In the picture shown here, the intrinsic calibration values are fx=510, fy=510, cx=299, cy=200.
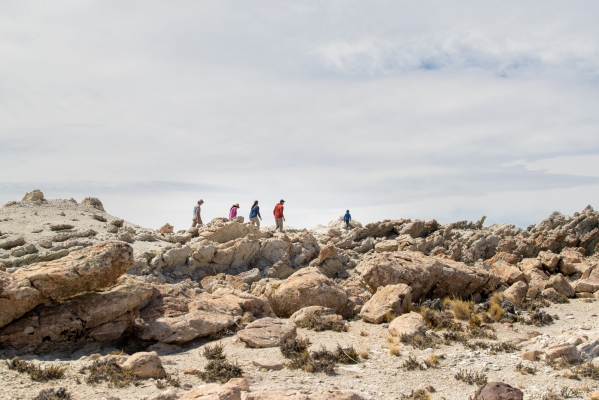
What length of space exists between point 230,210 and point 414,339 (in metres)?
19.6

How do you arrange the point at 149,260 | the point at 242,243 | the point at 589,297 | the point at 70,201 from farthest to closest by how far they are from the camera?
the point at 70,201 < the point at 242,243 < the point at 149,260 < the point at 589,297

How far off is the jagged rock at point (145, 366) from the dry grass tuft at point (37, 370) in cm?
100

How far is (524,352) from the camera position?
10.3 meters

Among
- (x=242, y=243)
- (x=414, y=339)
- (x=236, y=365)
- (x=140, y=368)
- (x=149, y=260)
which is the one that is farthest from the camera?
(x=242, y=243)

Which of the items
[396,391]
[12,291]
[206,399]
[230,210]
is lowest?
[396,391]

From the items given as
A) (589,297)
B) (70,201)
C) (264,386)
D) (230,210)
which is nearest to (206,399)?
(264,386)

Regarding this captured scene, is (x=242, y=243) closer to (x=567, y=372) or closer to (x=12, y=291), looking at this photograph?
(x=12, y=291)

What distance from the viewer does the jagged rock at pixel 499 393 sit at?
7228 millimetres

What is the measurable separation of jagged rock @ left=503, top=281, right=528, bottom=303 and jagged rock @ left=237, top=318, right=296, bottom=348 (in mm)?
7825

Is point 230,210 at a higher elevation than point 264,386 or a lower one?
higher

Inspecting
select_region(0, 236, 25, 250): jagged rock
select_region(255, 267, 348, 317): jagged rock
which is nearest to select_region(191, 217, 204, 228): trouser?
select_region(0, 236, 25, 250): jagged rock

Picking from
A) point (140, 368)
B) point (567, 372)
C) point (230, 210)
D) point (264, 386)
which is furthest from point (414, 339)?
point (230, 210)

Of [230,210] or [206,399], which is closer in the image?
[206,399]

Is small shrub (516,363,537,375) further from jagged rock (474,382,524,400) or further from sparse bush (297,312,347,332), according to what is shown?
sparse bush (297,312,347,332)
